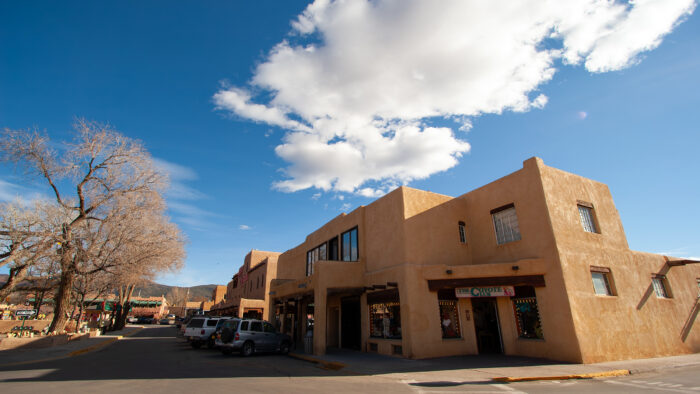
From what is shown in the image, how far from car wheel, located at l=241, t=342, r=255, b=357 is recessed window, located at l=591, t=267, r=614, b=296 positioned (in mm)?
16117

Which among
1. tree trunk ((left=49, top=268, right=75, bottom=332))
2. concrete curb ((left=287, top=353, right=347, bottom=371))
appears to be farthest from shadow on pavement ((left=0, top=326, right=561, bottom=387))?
tree trunk ((left=49, top=268, right=75, bottom=332))

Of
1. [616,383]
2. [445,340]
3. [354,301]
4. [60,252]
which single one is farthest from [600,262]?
[60,252]

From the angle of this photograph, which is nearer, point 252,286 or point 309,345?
point 309,345

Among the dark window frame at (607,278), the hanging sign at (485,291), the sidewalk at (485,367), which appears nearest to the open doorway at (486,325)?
the hanging sign at (485,291)

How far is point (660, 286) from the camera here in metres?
17.1

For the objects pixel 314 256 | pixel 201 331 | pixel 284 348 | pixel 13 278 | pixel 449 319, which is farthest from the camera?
pixel 314 256

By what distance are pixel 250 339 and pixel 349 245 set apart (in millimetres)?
7424

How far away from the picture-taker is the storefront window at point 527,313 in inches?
536

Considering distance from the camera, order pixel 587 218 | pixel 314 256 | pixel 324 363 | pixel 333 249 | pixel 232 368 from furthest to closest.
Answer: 1. pixel 314 256
2. pixel 333 249
3. pixel 587 218
4. pixel 324 363
5. pixel 232 368

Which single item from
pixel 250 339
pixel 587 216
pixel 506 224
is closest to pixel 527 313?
pixel 506 224

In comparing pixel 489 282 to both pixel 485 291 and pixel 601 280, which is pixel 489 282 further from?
pixel 601 280

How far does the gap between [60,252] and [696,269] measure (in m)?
37.9

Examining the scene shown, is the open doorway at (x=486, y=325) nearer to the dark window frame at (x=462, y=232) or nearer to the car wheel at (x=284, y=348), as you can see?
the dark window frame at (x=462, y=232)

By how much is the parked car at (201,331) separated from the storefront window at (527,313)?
672 inches
